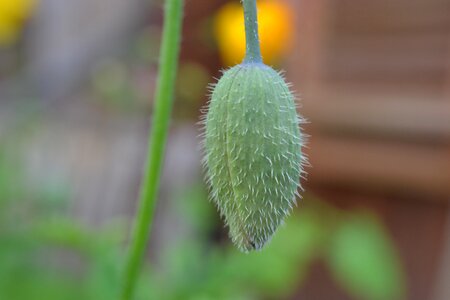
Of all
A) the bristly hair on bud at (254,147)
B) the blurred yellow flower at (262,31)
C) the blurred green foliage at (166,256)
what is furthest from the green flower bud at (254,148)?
the blurred yellow flower at (262,31)

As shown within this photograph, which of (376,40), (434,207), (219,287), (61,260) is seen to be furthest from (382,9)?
(219,287)

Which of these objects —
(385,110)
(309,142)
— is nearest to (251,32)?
(385,110)

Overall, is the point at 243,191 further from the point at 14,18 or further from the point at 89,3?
the point at 89,3

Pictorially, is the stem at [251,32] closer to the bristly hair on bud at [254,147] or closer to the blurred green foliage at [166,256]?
the bristly hair on bud at [254,147]

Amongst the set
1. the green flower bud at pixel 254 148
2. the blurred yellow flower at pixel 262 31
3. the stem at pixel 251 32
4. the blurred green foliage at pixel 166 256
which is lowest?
the blurred green foliage at pixel 166 256

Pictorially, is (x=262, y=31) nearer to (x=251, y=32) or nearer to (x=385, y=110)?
(x=385, y=110)

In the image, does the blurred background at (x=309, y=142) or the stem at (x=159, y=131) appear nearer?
the stem at (x=159, y=131)
